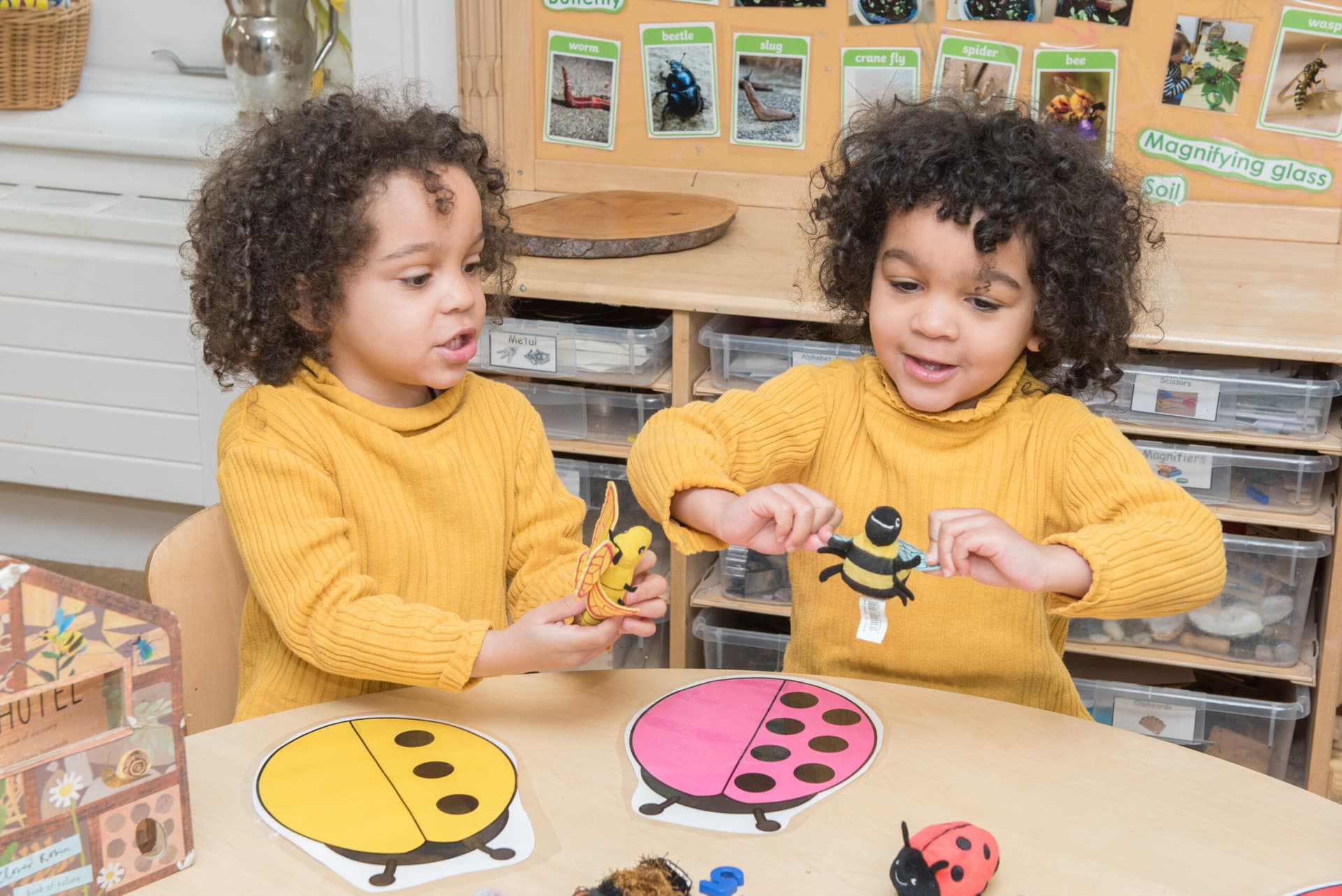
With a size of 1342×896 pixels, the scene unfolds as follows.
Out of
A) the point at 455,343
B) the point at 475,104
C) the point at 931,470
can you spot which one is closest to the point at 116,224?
the point at 475,104

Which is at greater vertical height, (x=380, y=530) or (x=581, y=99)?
(x=581, y=99)

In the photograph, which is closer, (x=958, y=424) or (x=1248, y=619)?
(x=958, y=424)

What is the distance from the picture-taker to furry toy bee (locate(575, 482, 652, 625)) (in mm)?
1027

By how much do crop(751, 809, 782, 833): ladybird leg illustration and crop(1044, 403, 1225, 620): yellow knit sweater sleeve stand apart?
0.28 metres

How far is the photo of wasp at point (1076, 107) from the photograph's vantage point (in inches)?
85.6

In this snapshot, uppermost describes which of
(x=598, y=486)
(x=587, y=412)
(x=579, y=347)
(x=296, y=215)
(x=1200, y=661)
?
(x=296, y=215)

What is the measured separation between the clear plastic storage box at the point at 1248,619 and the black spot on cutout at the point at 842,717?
34.6 inches

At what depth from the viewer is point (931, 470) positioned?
51.9 inches

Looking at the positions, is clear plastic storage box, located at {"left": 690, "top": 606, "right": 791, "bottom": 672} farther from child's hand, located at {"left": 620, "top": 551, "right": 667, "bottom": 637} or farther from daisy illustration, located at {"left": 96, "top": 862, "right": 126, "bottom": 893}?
daisy illustration, located at {"left": 96, "top": 862, "right": 126, "bottom": 893}

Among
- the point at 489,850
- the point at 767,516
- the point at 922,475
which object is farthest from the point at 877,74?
the point at 489,850

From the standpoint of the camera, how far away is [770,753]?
1.04 meters

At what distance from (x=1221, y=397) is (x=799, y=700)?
90 centimetres

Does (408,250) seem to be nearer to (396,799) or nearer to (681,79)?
(396,799)

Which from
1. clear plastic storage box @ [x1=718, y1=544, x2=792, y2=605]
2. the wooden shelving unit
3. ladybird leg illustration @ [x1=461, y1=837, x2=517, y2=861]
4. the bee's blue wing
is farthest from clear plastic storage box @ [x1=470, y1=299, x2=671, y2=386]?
ladybird leg illustration @ [x1=461, y1=837, x2=517, y2=861]
